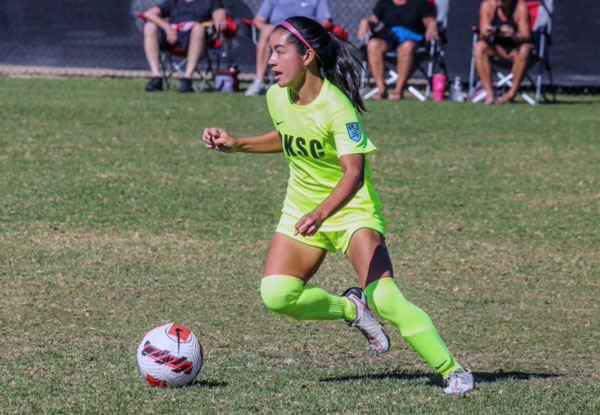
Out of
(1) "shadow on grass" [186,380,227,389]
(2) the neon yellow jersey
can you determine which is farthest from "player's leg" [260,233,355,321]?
(1) "shadow on grass" [186,380,227,389]

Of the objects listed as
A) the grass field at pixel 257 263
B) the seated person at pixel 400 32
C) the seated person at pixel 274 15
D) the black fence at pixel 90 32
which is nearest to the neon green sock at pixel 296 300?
the grass field at pixel 257 263

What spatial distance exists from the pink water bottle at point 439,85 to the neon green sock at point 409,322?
482 inches

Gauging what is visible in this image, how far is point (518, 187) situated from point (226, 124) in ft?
13.1

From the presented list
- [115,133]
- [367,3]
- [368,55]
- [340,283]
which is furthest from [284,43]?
[367,3]

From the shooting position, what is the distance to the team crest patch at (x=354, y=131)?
485 cm

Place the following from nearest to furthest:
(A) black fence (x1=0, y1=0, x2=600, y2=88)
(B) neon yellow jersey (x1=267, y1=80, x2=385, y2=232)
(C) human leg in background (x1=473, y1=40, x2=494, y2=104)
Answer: (B) neon yellow jersey (x1=267, y1=80, x2=385, y2=232) < (C) human leg in background (x1=473, y1=40, x2=494, y2=104) < (A) black fence (x1=0, y1=0, x2=600, y2=88)

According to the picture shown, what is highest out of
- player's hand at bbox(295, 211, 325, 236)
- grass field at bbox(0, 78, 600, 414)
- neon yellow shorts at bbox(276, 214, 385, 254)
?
player's hand at bbox(295, 211, 325, 236)

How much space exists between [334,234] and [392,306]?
0.45m

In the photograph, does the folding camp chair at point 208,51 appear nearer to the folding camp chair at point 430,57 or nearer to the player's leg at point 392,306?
the folding camp chair at point 430,57

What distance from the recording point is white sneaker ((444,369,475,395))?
4812 millimetres

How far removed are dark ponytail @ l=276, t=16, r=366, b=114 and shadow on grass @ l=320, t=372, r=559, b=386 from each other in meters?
1.23

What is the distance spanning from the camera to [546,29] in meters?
16.3

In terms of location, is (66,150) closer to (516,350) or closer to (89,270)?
(89,270)

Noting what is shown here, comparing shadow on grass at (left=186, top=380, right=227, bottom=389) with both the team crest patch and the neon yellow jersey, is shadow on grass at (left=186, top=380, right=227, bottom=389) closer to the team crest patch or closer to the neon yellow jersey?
the neon yellow jersey
